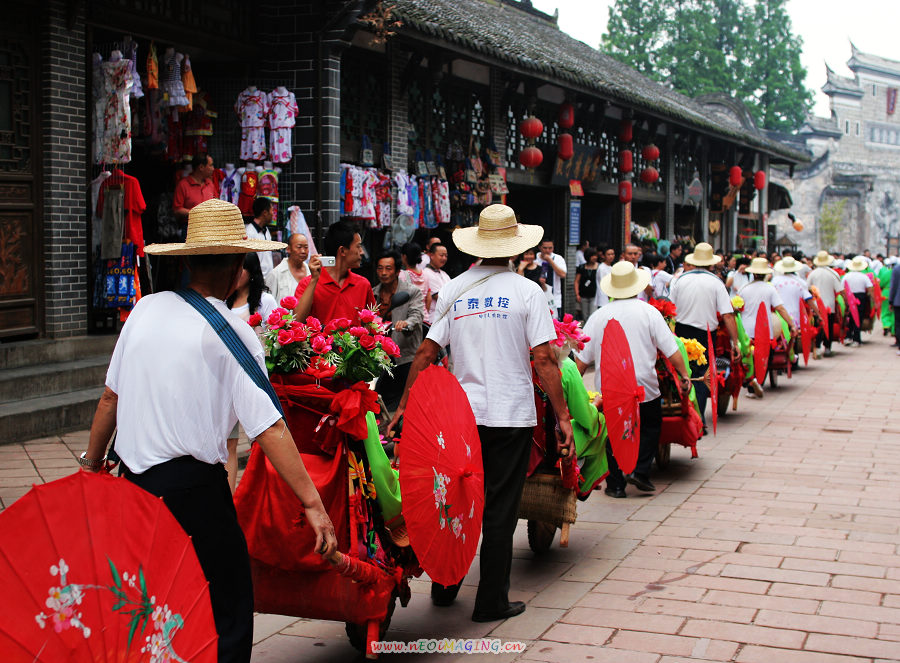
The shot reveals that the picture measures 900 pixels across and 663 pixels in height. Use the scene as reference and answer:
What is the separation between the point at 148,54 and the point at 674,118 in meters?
12.7

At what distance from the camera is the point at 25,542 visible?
105 inches

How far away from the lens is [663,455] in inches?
330

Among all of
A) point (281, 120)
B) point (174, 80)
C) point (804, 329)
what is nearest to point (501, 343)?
point (174, 80)

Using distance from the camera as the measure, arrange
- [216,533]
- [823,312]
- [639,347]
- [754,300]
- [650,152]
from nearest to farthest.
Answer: [216,533] → [639,347] → [754,300] → [823,312] → [650,152]

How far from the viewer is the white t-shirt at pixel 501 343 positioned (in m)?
4.85

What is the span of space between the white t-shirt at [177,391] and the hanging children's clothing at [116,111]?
263 inches

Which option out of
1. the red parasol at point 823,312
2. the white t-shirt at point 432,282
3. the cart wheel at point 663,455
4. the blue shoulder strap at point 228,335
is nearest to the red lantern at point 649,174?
the red parasol at point 823,312

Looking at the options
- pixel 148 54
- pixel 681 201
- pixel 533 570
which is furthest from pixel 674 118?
pixel 533 570

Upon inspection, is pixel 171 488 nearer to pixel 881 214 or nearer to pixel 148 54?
pixel 148 54

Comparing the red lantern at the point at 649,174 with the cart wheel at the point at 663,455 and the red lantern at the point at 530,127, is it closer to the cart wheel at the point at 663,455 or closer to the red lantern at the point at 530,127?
the red lantern at the point at 530,127

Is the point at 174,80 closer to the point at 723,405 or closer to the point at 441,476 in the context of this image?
the point at 723,405

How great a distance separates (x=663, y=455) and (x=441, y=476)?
14.8 feet

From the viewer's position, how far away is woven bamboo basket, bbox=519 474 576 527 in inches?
222

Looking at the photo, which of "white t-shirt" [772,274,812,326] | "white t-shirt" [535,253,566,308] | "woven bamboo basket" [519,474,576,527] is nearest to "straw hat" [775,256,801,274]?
"white t-shirt" [772,274,812,326]
